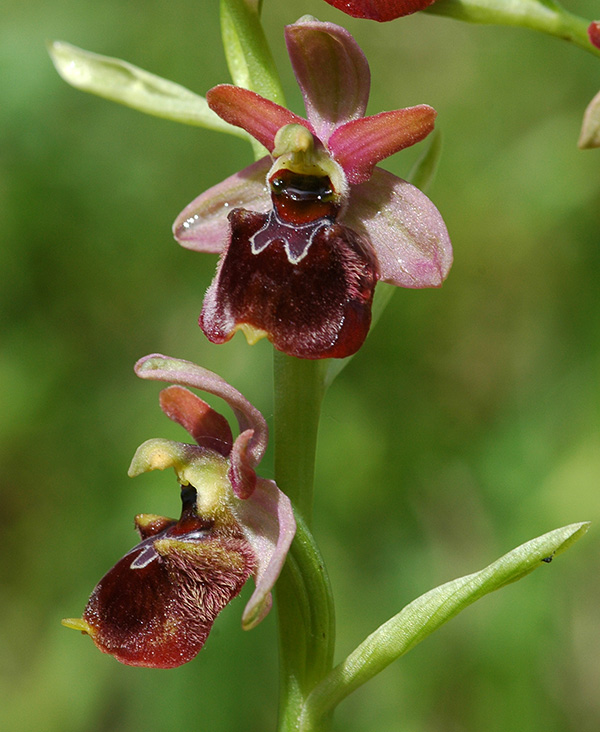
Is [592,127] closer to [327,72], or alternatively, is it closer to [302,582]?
[327,72]

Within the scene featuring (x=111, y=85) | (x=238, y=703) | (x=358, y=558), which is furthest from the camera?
(x=358, y=558)

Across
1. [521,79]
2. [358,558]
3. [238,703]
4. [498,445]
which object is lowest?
[238,703]

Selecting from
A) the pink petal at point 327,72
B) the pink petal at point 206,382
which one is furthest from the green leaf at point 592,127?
the pink petal at point 206,382

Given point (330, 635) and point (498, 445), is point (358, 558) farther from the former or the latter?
point (330, 635)

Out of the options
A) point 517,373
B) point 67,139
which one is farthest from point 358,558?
point 67,139

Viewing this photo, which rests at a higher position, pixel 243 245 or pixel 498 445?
pixel 243 245

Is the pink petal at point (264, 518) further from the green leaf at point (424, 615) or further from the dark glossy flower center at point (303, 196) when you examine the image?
the dark glossy flower center at point (303, 196)

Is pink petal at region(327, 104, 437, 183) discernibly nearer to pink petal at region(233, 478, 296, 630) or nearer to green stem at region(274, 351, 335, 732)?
green stem at region(274, 351, 335, 732)
